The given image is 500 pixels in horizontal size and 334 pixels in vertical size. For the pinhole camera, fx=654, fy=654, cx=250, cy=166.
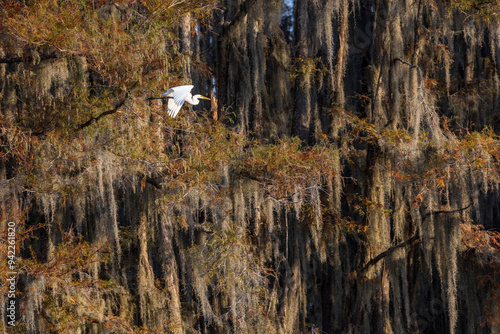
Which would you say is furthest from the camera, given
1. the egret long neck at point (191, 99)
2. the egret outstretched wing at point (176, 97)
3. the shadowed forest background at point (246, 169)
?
the shadowed forest background at point (246, 169)

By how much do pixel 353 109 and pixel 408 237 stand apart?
222 centimetres

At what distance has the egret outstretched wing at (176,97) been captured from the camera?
6.46m

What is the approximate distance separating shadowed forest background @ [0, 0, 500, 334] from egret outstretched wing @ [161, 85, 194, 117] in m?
0.43

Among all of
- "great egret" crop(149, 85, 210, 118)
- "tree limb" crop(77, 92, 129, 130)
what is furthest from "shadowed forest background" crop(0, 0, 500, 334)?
"great egret" crop(149, 85, 210, 118)

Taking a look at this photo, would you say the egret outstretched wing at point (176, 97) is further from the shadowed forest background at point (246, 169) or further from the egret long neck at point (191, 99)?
the shadowed forest background at point (246, 169)

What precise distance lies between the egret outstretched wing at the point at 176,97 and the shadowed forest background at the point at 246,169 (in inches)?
16.7

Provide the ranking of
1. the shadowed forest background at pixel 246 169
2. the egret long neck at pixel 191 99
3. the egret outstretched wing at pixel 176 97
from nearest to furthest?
the egret outstretched wing at pixel 176 97 < the egret long neck at pixel 191 99 < the shadowed forest background at pixel 246 169

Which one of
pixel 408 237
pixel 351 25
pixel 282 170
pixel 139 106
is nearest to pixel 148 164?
pixel 139 106

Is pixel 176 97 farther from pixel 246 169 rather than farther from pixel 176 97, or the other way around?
pixel 246 169

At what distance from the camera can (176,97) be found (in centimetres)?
654

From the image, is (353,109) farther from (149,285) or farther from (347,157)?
(149,285)

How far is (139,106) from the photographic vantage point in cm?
705

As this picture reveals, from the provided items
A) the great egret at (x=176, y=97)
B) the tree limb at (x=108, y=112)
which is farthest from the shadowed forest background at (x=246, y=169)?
the great egret at (x=176, y=97)

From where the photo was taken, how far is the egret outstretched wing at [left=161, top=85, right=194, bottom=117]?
6.46m
